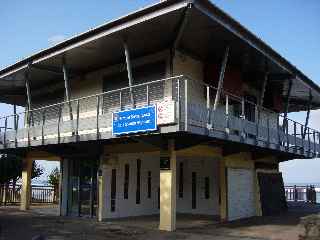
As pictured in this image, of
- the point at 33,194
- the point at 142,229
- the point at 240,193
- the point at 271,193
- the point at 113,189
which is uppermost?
the point at 113,189

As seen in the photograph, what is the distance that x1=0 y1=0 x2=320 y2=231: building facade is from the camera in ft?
45.1

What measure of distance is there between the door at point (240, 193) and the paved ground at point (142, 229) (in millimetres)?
679

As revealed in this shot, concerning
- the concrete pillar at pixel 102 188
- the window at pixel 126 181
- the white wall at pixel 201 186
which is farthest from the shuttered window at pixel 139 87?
the white wall at pixel 201 186

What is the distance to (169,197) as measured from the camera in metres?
13.9

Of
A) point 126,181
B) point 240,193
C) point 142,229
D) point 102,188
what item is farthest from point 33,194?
point 142,229

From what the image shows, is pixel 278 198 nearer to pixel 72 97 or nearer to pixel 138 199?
pixel 138 199

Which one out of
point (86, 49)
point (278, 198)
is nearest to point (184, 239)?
point (86, 49)

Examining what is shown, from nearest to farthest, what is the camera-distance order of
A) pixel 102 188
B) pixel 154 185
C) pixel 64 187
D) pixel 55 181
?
pixel 102 188 < pixel 64 187 < pixel 154 185 < pixel 55 181

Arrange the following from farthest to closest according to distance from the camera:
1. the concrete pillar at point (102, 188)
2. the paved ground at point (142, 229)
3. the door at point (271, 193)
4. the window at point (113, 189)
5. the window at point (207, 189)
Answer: the door at point (271, 193)
the window at point (207, 189)
the window at point (113, 189)
the concrete pillar at point (102, 188)
the paved ground at point (142, 229)

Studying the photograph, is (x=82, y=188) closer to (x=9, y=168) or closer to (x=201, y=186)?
(x=201, y=186)

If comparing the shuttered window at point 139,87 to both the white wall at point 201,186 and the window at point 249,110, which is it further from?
the window at point 249,110

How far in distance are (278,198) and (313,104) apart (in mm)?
7937

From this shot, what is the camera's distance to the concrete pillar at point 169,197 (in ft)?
45.9

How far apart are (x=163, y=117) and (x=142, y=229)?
4604mm
